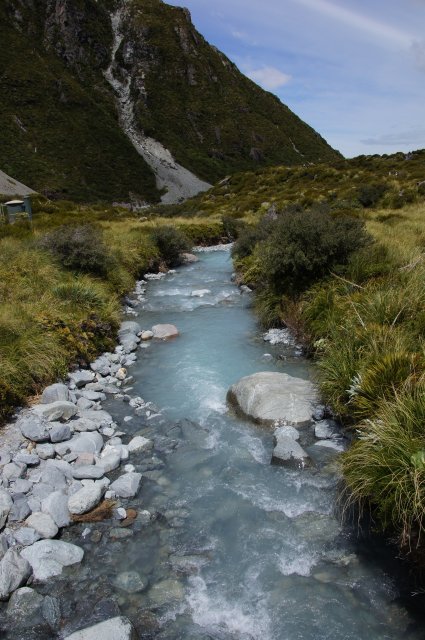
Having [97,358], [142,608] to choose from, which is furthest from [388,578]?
[97,358]

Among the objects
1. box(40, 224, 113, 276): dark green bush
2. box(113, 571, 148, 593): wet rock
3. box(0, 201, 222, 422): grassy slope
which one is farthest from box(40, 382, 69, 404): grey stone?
box(40, 224, 113, 276): dark green bush

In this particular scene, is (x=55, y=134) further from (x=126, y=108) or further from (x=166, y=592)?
(x=166, y=592)

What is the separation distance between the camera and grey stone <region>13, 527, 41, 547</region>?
5.07 m

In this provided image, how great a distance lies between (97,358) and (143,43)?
166781 mm

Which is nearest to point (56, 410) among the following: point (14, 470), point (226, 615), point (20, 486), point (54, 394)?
point (54, 394)

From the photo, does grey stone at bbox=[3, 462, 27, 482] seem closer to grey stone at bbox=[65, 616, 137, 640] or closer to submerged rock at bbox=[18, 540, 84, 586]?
submerged rock at bbox=[18, 540, 84, 586]

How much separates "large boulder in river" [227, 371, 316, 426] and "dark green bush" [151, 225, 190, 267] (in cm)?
1677

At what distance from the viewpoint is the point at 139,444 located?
7156mm

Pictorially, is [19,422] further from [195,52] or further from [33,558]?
[195,52]

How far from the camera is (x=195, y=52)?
15625 cm

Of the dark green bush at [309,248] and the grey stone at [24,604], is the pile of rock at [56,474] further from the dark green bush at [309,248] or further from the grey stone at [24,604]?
the dark green bush at [309,248]

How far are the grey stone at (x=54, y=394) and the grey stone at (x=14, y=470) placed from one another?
1.85 meters

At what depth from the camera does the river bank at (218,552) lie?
4312 millimetres

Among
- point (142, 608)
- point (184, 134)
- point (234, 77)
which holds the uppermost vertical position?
point (234, 77)
